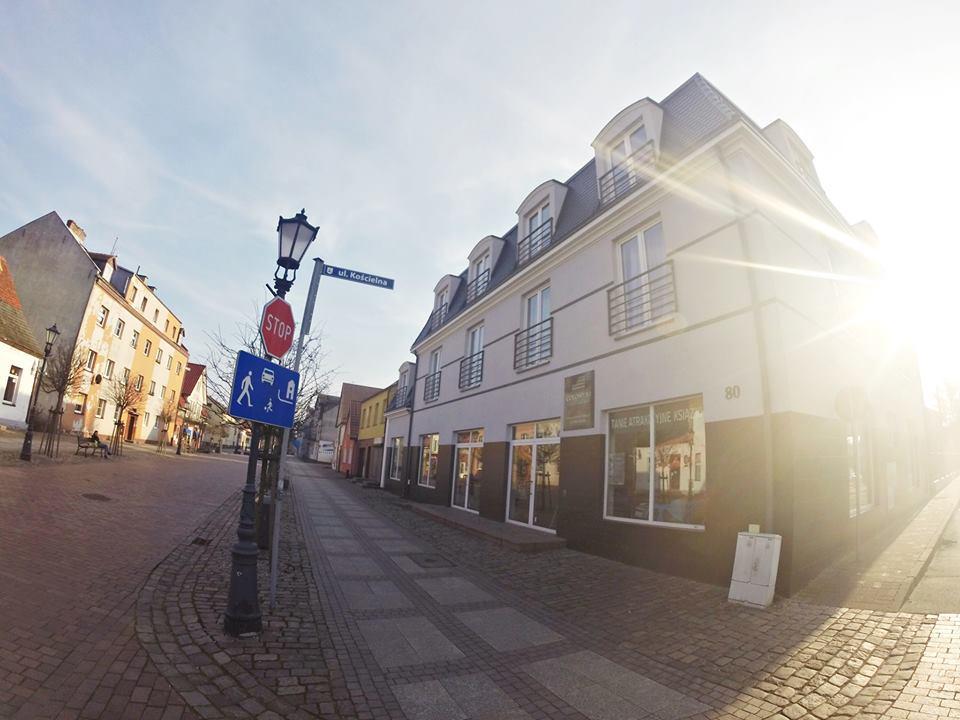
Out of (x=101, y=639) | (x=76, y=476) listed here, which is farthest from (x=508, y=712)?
(x=76, y=476)

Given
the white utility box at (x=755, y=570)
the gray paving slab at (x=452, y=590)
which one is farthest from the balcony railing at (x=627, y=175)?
the gray paving slab at (x=452, y=590)

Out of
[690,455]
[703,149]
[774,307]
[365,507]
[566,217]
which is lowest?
[365,507]

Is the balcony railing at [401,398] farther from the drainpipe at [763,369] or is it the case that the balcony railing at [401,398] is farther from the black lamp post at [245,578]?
the black lamp post at [245,578]

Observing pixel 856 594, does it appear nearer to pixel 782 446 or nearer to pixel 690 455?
pixel 782 446

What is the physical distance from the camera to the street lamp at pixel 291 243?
565cm

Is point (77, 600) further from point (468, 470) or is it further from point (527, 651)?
point (468, 470)

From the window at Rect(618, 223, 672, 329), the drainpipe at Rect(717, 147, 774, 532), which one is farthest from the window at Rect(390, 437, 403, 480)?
the drainpipe at Rect(717, 147, 774, 532)

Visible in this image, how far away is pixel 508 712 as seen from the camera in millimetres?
3305

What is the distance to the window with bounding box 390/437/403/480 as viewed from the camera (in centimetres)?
2129

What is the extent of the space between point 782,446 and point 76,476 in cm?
1742

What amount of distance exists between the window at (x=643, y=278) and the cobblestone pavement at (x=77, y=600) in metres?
8.13

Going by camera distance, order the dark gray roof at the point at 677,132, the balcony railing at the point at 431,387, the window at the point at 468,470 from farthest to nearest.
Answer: the balcony railing at the point at 431,387
the window at the point at 468,470
the dark gray roof at the point at 677,132

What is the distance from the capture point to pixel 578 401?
32.2 ft

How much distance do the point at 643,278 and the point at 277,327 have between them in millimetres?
6592
